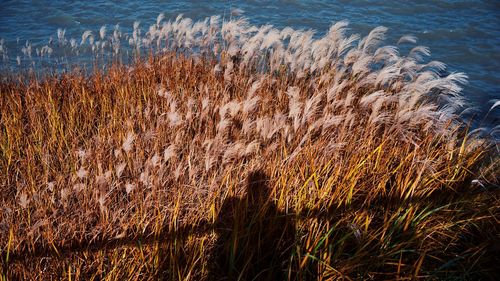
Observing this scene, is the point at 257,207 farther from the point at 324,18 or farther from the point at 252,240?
the point at 324,18

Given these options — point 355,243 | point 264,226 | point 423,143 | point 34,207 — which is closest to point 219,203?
point 264,226

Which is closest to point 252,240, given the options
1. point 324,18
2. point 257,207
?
point 257,207

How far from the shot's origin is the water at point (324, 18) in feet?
25.9

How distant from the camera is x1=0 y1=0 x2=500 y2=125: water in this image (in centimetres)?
788

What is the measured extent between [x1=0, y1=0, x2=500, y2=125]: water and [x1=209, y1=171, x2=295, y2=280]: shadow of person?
237 inches

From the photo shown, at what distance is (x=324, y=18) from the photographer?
29.9ft

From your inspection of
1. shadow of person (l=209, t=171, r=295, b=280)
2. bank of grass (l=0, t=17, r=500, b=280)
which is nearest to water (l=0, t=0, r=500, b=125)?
bank of grass (l=0, t=17, r=500, b=280)

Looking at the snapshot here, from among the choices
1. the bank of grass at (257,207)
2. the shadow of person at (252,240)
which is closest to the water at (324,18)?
the bank of grass at (257,207)

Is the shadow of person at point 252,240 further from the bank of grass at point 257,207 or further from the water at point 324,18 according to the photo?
the water at point 324,18

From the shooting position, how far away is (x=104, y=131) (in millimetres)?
3553

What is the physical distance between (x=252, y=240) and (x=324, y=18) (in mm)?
7660

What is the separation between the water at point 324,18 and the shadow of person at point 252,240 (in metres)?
6.01

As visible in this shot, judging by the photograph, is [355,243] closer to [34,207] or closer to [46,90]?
[34,207]

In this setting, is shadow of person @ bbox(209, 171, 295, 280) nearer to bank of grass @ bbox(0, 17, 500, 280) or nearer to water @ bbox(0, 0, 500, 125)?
bank of grass @ bbox(0, 17, 500, 280)
